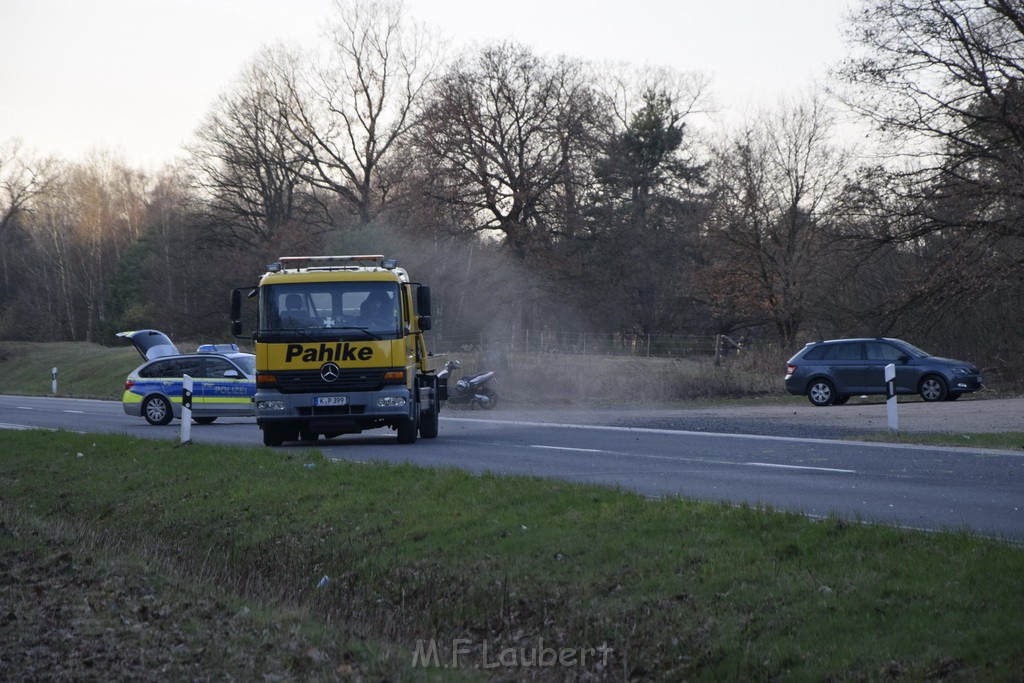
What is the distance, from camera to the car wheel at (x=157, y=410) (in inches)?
1037

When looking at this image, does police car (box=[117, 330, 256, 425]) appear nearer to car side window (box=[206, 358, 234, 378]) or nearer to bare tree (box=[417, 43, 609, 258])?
car side window (box=[206, 358, 234, 378])

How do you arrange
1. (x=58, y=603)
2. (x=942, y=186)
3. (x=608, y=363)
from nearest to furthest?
(x=58, y=603), (x=942, y=186), (x=608, y=363)

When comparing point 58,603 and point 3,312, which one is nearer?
point 58,603

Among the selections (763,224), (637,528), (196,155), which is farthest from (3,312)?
(637,528)

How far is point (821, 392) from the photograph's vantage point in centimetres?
2886

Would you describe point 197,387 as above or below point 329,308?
below

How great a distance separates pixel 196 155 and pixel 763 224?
27.5 meters

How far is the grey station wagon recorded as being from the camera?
90.1 feet

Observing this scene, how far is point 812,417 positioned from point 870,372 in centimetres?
566

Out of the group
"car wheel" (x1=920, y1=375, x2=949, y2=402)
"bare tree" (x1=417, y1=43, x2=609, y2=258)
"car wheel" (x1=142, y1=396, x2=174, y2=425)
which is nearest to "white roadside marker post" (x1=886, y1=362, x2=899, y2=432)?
"car wheel" (x1=920, y1=375, x2=949, y2=402)

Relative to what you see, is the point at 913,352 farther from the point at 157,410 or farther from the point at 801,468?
the point at 157,410

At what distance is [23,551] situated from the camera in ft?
29.9

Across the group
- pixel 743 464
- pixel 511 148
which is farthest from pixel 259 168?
pixel 743 464

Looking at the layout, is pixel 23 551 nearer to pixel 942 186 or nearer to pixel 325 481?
pixel 325 481
